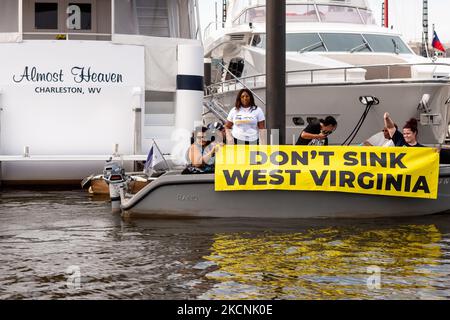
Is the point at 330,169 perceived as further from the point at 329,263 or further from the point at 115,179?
the point at 115,179

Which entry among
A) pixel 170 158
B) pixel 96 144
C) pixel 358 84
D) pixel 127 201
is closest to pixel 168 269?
pixel 127 201

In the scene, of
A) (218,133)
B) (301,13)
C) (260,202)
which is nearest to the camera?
(260,202)

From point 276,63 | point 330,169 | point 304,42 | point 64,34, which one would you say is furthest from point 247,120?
point 304,42

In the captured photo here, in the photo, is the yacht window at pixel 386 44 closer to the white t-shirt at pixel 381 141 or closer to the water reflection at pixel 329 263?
the white t-shirt at pixel 381 141

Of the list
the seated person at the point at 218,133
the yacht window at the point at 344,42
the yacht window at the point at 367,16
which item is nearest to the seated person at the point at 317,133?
the seated person at the point at 218,133

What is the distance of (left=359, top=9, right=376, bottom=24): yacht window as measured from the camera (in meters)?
22.9

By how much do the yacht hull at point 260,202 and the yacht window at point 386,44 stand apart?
466 inches

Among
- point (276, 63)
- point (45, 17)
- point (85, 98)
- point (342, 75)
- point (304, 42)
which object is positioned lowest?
point (85, 98)

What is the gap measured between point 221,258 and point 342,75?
12.4 metres

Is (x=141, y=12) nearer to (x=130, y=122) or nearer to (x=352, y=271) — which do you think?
(x=130, y=122)

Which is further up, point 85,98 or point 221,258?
point 85,98

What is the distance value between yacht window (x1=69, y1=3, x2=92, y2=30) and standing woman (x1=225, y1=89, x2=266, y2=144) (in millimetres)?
6343

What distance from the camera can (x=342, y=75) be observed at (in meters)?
18.4

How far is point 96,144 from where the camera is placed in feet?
46.1
